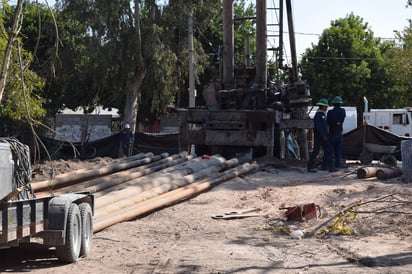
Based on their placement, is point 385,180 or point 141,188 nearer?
point 141,188

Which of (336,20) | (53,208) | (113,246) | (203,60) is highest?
(336,20)

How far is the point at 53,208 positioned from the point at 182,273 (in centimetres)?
169

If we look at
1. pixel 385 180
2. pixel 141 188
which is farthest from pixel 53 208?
pixel 385 180

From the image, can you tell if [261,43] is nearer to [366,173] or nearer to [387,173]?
[366,173]

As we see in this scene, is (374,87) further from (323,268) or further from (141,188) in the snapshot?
(323,268)

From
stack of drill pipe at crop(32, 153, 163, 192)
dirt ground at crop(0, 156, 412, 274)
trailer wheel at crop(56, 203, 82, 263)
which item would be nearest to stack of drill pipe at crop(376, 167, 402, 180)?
dirt ground at crop(0, 156, 412, 274)

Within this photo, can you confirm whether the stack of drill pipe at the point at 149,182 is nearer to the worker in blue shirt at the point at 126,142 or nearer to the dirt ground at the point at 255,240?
the dirt ground at the point at 255,240

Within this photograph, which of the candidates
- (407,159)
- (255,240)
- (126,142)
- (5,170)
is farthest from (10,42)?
(126,142)

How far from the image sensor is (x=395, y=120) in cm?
3997

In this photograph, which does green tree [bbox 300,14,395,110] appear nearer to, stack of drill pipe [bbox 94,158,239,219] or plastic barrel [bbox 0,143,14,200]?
stack of drill pipe [bbox 94,158,239,219]

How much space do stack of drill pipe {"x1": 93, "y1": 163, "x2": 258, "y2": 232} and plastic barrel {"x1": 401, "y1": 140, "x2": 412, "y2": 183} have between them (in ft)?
12.9

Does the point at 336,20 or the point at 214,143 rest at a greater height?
the point at 336,20

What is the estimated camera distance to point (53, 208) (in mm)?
7719

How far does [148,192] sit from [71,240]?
4.53 metres
